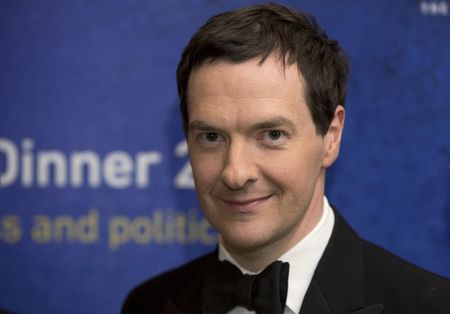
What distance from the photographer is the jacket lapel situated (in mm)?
1646

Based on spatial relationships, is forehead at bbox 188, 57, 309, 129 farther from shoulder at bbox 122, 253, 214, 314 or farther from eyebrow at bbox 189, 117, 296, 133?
shoulder at bbox 122, 253, 214, 314

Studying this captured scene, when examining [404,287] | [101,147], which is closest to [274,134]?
[404,287]

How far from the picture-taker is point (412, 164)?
87.4 inches

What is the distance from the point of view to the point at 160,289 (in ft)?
6.88

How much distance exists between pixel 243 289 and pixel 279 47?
1.90 feet

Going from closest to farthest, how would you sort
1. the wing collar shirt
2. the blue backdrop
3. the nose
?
the nose → the wing collar shirt → the blue backdrop

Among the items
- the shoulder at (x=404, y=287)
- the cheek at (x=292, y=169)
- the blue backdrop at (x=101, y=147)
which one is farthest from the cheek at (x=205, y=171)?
the blue backdrop at (x=101, y=147)

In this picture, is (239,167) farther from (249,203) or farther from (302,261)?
(302,261)

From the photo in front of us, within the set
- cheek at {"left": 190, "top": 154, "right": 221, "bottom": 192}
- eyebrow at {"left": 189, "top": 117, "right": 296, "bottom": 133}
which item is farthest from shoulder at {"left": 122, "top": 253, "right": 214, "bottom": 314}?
eyebrow at {"left": 189, "top": 117, "right": 296, "bottom": 133}

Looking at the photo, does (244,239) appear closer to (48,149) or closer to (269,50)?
(269,50)

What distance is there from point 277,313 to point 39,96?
3.72 feet

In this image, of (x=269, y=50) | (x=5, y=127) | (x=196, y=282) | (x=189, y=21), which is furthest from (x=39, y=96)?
(x=269, y=50)

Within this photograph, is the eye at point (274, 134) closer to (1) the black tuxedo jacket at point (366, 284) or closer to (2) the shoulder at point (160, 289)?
(1) the black tuxedo jacket at point (366, 284)

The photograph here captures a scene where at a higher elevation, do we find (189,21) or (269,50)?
(189,21)
